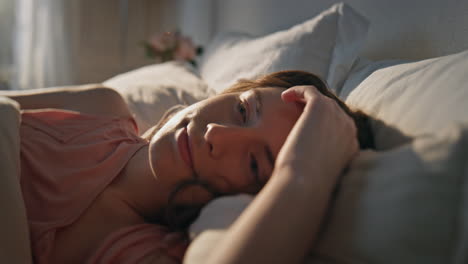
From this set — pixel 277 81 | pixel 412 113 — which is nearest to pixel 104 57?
pixel 277 81

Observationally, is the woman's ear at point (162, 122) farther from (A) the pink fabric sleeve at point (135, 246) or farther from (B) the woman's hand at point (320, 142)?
(B) the woman's hand at point (320, 142)

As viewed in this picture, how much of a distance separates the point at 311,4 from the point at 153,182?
1.22 meters

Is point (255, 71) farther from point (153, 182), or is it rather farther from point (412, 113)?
point (412, 113)

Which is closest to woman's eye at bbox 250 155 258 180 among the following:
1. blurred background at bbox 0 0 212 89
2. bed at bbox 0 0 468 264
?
bed at bbox 0 0 468 264

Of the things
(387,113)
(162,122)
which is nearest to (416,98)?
(387,113)

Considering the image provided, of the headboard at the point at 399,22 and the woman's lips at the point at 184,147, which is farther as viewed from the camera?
the headboard at the point at 399,22

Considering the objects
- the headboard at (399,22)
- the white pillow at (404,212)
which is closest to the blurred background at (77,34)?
the headboard at (399,22)

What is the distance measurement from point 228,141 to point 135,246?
0.26 m

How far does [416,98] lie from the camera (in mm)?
679

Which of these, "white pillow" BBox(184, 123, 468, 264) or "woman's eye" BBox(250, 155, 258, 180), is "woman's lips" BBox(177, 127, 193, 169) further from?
"white pillow" BBox(184, 123, 468, 264)

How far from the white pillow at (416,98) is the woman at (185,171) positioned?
2.3 inches

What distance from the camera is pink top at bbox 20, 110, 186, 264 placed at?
0.73 metres

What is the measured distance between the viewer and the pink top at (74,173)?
73 cm

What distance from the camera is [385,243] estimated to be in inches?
17.8
